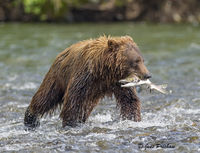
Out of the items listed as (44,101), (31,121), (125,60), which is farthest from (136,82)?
(31,121)

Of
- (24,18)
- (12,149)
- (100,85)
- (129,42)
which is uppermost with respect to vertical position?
(24,18)

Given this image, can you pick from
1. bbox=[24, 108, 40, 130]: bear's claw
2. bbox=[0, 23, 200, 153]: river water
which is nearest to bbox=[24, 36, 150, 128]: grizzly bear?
bbox=[0, 23, 200, 153]: river water

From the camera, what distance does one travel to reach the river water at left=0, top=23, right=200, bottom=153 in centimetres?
591

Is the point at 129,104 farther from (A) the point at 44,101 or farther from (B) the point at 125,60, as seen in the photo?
(A) the point at 44,101

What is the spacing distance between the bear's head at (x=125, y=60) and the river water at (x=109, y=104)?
85 centimetres

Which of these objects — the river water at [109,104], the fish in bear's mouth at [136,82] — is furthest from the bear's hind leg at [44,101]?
the fish in bear's mouth at [136,82]

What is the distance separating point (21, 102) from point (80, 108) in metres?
2.73

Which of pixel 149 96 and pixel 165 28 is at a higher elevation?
pixel 165 28

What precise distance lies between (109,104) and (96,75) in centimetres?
272

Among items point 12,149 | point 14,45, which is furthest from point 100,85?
point 14,45

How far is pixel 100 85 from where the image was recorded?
21.2ft

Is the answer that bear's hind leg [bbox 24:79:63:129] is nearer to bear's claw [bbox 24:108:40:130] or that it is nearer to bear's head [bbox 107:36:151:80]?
bear's claw [bbox 24:108:40:130]

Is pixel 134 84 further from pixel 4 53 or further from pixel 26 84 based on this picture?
pixel 4 53

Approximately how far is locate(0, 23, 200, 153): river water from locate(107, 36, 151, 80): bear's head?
850 mm
